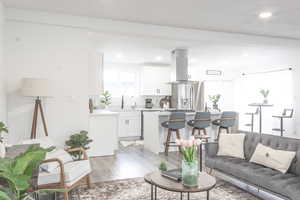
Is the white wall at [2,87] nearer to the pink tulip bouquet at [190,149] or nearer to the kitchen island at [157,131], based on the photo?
the pink tulip bouquet at [190,149]

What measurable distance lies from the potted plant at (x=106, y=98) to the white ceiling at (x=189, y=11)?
13.2ft

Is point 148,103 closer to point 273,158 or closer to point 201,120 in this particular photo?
point 201,120

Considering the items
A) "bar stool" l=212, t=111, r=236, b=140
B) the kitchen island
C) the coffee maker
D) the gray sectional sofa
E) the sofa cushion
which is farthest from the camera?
the coffee maker

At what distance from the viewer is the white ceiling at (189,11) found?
3535 mm

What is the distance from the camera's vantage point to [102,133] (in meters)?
5.34

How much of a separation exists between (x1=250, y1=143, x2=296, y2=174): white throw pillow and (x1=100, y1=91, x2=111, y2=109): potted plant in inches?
215

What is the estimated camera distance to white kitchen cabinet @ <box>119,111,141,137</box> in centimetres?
786

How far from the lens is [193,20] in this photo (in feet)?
14.2

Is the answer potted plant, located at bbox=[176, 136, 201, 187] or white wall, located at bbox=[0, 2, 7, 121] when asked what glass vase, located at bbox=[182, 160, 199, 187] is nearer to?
potted plant, located at bbox=[176, 136, 201, 187]

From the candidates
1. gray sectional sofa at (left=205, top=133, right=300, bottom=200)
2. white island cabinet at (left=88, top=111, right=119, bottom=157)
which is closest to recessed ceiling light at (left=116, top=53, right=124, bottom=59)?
white island cabinet at (left=88, top=111, right=119, bottom=157)

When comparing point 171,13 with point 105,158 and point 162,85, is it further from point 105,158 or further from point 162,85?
point 162,85

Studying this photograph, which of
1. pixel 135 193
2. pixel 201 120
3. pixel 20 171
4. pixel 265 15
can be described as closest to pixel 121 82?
pixel 201 120

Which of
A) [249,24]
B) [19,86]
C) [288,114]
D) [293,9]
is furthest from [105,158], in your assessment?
[288,114]

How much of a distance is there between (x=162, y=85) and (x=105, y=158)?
4.27 meters
